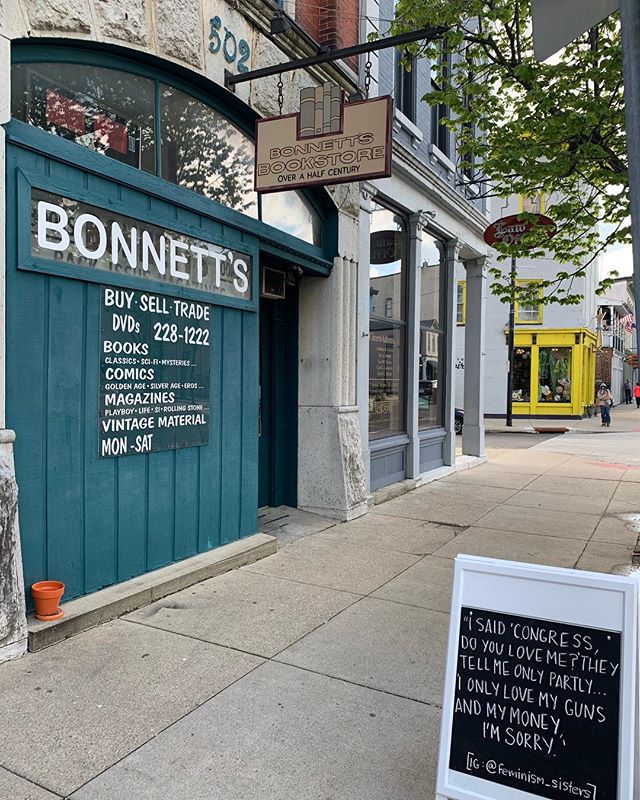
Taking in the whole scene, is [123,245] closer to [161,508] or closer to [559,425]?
[161,508]

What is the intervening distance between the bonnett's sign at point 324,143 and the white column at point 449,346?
6236mm

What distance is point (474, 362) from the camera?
14039 millimetres

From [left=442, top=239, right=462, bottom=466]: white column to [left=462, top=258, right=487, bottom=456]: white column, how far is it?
1.96 m

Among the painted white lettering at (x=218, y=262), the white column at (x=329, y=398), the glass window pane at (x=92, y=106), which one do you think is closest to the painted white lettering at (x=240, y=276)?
the painted white lettering at (x=218, y=262)

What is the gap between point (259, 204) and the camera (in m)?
6.57

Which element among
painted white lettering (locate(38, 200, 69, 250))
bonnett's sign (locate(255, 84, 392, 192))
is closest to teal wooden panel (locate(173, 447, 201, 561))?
painted white lettering (locate(38, 200, 69, 250))

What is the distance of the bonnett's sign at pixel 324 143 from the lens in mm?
5652

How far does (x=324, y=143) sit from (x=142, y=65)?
1594 mm

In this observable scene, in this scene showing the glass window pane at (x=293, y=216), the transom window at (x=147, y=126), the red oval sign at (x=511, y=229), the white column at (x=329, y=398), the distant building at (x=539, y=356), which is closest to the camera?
the transom window at (x=147, y=126)

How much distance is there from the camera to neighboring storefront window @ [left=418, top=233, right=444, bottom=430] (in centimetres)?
1107

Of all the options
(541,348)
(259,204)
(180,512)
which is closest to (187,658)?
(180,512)

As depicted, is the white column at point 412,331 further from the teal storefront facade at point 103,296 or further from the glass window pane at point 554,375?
the glass window pane at point 554,375

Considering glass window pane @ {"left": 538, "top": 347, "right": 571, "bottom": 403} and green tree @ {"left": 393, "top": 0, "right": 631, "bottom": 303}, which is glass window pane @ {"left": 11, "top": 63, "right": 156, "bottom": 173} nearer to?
green tree @ {"left": 393, "top": 0, "right": 631, "bottom": 303}

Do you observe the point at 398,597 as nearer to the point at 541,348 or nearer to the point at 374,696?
the point at 374,696
